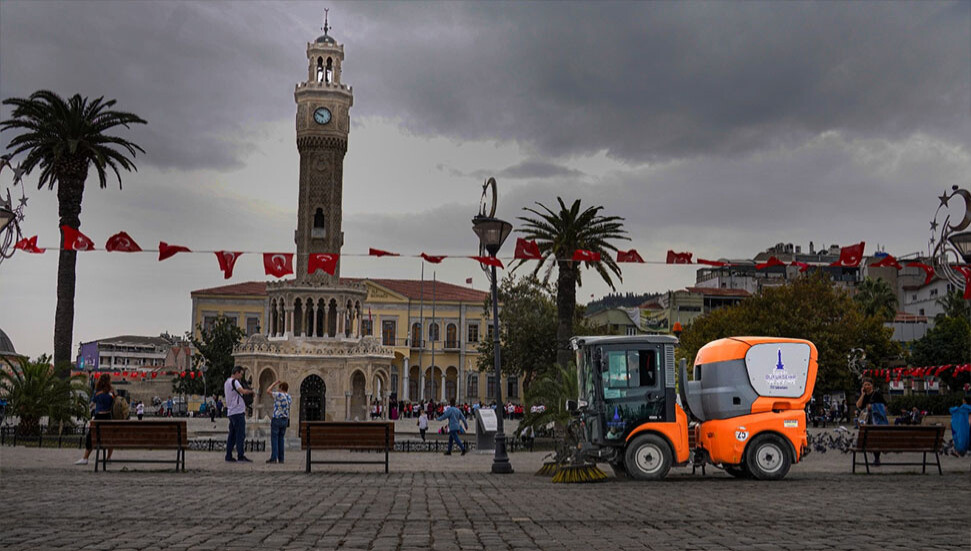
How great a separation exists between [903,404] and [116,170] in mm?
39870

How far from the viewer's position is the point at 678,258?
2644cm

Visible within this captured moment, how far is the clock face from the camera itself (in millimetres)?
56844

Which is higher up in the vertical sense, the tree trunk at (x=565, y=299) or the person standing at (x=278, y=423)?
the tree trunk at (x=565, y=299)

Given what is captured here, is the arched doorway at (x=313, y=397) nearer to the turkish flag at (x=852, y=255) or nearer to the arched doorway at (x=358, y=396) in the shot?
the arched doorway at (x=358, y=396)

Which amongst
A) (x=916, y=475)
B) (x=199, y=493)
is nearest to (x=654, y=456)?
(x=916, y=475)

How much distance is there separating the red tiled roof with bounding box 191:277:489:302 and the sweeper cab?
75.0 metres

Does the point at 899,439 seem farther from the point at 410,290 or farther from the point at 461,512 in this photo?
the point at 410,290

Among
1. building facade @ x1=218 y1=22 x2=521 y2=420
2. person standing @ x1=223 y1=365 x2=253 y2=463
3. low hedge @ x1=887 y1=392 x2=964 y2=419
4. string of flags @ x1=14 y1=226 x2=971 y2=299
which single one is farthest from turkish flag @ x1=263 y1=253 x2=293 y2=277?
low hedge @ x1=887 y1=392 x2=964 y2=419

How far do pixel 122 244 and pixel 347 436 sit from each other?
1124 centimetres

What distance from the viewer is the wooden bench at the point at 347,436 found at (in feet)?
55.2

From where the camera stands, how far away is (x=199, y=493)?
1214 cm

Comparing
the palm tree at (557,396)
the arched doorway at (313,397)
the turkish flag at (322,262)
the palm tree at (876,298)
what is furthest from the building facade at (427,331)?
the palm tree at (557,396)

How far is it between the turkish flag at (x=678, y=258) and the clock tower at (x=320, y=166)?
32.2 m

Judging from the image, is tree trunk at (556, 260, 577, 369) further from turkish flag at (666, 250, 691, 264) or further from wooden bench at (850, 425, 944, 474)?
wooden bench at (850, 425, 944, 474)
